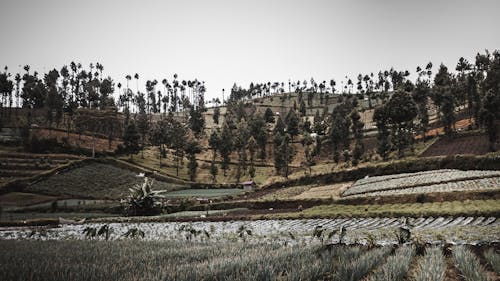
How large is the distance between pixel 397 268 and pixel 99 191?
214 feet

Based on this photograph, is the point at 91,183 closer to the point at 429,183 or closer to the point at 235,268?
the point at 429,183

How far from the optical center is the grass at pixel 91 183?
202 ft

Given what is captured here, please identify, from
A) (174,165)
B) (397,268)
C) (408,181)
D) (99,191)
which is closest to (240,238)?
(397,268)

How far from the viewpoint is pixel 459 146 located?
224 ft

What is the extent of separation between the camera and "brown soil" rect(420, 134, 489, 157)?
205 feet

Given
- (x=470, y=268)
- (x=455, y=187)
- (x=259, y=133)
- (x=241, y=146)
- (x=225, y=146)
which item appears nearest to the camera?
(x=470, y=268)

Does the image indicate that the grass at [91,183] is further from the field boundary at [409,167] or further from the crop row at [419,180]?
the crop row at [419,180]

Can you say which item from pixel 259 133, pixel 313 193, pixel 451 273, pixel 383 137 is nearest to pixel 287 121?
pixel 259 133

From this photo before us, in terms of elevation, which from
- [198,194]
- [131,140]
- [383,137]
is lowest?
[198,194]

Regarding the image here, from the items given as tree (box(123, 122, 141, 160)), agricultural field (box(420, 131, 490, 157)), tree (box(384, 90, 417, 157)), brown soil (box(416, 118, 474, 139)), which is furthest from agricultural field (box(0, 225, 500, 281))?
brown soil (box(416, 118, 474, 139))

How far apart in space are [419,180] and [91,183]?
56.5 meters

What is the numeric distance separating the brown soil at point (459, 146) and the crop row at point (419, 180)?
27.2 metres

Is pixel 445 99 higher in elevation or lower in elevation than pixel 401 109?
higher

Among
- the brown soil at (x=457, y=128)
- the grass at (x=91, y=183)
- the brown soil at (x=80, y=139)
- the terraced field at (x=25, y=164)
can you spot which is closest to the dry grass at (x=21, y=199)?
the grass at (x=91, y=183)
